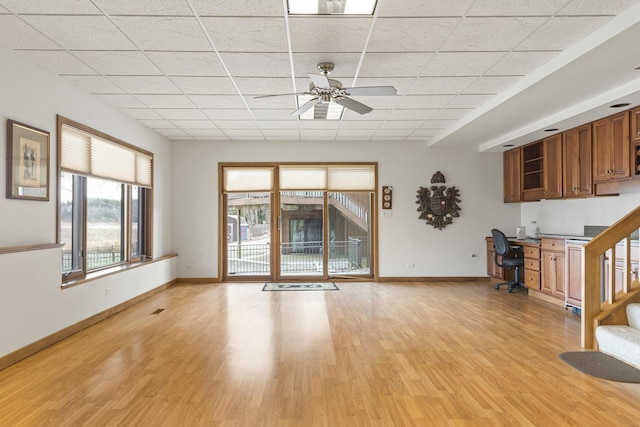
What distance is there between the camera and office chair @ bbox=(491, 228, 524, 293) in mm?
6410

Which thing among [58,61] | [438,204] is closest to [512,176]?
[438,204]

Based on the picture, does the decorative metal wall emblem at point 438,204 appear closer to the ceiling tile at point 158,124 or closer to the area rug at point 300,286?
the area rug at point 300,286

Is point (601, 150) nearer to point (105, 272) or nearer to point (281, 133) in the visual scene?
point (281, 133)

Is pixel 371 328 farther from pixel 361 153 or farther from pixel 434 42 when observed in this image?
pixel 361 153

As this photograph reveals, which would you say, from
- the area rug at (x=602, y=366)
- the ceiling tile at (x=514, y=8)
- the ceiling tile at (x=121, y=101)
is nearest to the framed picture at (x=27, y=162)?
the ceiling tile at (x=121, y=101)

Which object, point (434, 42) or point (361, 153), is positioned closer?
point (434, 42)

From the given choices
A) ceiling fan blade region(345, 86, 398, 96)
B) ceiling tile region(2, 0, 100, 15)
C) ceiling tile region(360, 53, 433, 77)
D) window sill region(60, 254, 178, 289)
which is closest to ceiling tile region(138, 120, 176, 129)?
window sill region(60, 254, 178, 289)

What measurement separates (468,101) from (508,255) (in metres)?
3.07

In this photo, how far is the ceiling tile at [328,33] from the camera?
302cm

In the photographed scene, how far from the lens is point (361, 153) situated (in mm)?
7672

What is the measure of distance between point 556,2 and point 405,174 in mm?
Answer: 4986

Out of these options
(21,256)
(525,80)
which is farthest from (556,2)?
(21,256)

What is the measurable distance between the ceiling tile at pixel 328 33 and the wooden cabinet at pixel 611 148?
3449 millimetres

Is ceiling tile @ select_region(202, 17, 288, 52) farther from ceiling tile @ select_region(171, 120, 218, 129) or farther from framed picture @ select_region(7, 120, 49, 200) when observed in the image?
ceiling tile @ select_region(171, 120, 218, 129)
